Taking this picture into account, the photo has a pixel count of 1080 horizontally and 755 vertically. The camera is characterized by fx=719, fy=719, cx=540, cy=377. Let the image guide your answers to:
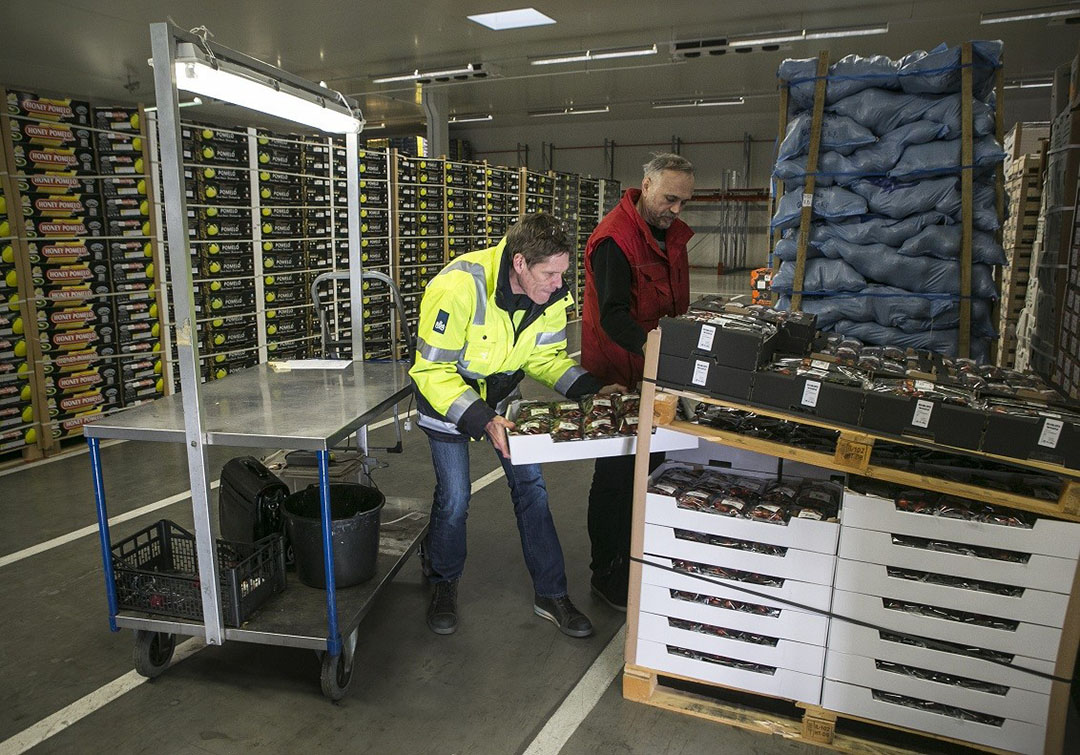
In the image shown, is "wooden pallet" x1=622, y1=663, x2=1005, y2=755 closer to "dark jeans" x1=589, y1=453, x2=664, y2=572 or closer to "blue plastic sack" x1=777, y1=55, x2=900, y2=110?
"dark jeans" x1=589, y1=453, x2=664, y2=572

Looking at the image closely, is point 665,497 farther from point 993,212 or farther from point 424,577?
point 993,212

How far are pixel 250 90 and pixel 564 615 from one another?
2.57m

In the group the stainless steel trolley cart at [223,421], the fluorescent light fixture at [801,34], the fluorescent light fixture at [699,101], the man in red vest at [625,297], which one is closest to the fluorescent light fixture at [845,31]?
the fluorescent light fixture at [801,34]

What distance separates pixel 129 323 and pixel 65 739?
177 inches

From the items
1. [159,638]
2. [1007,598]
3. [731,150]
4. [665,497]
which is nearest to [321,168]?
[159,638]

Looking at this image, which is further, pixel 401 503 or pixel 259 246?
pixel 259 246

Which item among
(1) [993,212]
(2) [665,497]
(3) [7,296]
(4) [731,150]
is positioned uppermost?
(4) [731,150]

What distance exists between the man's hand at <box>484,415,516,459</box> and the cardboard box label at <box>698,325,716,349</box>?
0.80 meters

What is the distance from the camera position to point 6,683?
2.91 meters

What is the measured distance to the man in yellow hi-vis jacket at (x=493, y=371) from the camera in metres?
2.87

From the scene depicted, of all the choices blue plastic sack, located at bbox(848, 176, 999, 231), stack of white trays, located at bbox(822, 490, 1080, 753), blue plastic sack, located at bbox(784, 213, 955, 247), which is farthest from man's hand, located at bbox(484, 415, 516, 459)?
blue plastic sack, located at bbox(848, 176, 999, 231)

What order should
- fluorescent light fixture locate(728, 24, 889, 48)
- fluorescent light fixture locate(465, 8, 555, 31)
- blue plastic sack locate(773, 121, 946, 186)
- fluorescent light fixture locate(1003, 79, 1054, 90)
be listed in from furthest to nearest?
fluorescent light fixture locate(1003, 79, 1054, 90) < fluorescent light fixture locate(465, 8, 555, 31) < fluorescent light fixture locate(728, 24, 889, 48) < blue plastic sack locate(773, 121, 946, 186)

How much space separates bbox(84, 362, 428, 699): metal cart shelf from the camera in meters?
2.61

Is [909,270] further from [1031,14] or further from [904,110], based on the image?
[1031,14]
